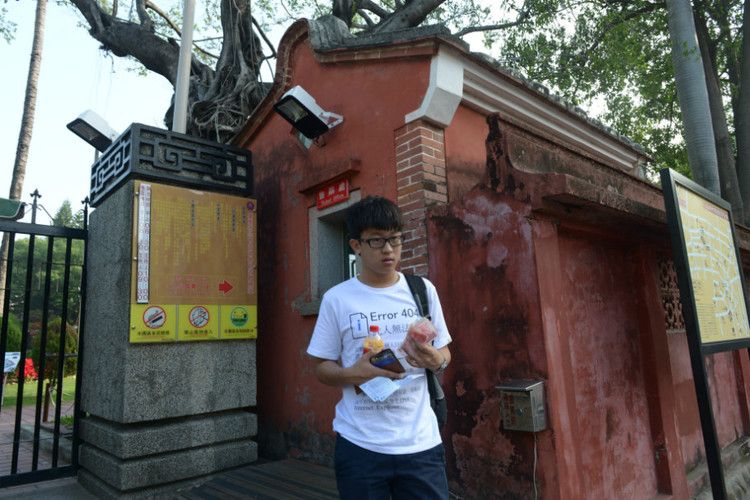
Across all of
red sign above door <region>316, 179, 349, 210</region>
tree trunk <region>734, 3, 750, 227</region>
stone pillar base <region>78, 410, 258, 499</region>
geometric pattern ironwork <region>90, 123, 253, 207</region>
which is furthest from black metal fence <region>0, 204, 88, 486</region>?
tree trunk <region>734, 3, 750, 227</region>

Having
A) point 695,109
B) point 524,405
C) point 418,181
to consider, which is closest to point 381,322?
point 524,405

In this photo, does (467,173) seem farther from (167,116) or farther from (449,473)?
(167,116)

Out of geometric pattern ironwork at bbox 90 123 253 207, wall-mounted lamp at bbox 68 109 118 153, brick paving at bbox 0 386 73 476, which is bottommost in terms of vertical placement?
brick paving at bbox 0 386 73 476

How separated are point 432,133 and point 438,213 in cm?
98

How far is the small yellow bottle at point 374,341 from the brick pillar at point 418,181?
227cm

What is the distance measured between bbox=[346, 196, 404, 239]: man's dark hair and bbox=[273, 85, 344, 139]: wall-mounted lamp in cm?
348

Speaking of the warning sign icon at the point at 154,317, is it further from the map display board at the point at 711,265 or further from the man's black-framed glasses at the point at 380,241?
the map display board at the point at 711,265

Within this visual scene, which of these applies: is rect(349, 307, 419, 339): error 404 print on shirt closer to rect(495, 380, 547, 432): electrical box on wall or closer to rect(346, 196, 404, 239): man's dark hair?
rect(346, 196, 404, 239): man's dark hair

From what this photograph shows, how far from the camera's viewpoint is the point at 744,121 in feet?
35.0

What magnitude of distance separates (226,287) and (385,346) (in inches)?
150

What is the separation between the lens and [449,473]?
154 inches

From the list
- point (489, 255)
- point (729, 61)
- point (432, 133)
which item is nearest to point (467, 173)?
point (432, 133)

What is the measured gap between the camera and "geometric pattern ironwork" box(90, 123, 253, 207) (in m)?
5.26

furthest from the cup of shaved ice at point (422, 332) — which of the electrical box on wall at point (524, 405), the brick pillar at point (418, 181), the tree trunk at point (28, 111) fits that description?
the tree trunk at point (28, 111)
